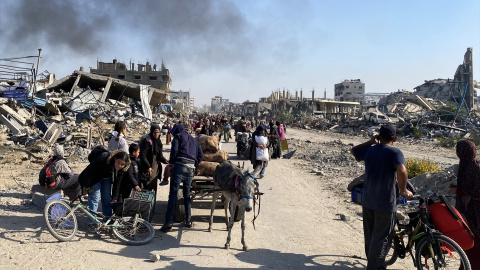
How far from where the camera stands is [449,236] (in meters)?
4.12

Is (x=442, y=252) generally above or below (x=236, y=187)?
below

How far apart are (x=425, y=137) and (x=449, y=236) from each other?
2865cm

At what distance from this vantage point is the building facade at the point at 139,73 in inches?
2194

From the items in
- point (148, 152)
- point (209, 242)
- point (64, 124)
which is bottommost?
point (209, 242)

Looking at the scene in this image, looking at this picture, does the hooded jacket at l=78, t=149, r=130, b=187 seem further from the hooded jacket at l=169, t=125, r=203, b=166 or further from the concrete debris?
the concrete debris

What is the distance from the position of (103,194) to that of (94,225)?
489 mm

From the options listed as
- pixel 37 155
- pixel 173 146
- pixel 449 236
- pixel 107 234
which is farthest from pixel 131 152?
pixel 37 155

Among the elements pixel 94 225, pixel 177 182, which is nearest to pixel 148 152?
pixel 177 182

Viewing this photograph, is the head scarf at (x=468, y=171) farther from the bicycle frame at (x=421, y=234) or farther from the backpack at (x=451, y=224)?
the bicycle frame at (x=421, y=234)

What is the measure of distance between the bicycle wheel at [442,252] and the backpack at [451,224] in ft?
0.37

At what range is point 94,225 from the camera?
591 cm

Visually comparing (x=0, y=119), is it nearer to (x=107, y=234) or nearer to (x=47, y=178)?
(x=47, y=178)

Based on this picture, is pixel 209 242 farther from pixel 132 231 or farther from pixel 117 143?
pixel 117 143

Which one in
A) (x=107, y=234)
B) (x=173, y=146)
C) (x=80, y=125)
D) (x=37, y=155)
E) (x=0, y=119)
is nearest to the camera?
(x=107, y=234)
